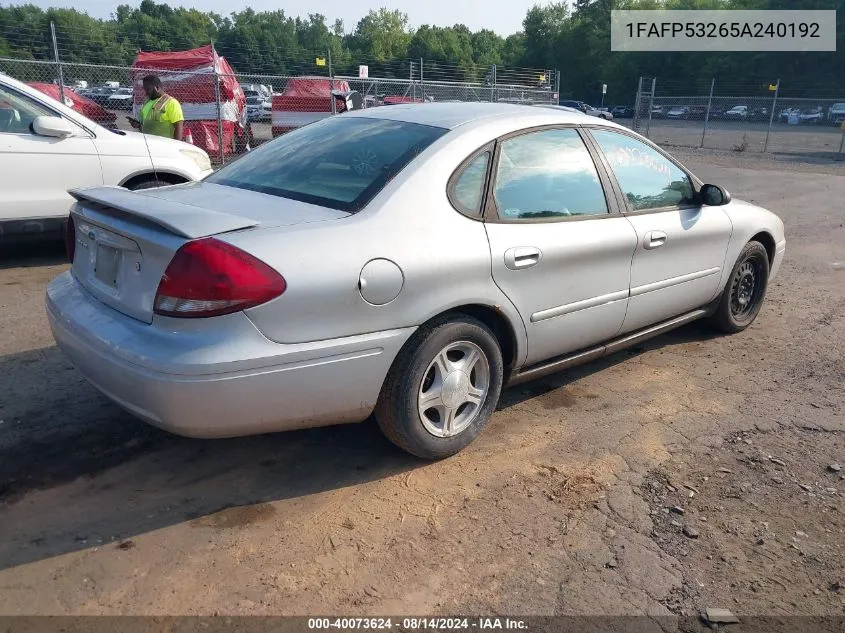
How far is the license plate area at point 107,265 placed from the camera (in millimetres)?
3016

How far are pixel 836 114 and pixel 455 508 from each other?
1844 inches

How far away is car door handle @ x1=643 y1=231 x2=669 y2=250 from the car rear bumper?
1.80m

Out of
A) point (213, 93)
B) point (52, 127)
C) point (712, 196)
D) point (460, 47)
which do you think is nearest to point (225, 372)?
point (712, 196)

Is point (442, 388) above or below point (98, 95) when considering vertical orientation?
below

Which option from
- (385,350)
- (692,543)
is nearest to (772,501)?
(692,543)

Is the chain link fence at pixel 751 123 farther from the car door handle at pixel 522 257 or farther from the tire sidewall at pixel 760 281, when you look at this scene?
the car door handle at pixel 522 257

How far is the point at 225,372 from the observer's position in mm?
2623

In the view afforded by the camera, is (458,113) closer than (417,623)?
No

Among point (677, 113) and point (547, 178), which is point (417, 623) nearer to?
point (547, 178)

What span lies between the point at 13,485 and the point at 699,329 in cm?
462

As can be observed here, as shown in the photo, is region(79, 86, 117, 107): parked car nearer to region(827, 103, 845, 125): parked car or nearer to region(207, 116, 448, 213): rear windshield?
region(207, 116, 448, 213): rear windshield

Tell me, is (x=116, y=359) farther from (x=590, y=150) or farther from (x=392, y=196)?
(x=590, y=150)

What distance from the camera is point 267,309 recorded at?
2.66 meters

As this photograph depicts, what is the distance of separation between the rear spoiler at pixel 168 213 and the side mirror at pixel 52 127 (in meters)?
3.50
